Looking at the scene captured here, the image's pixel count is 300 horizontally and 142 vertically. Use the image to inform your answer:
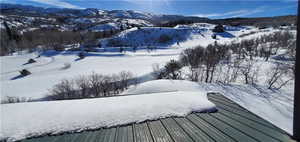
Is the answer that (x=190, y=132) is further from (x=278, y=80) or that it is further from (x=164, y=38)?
(x=164, y=38)

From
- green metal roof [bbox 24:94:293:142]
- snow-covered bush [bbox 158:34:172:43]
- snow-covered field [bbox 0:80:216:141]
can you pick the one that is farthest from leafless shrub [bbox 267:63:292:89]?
snow-covered bush [bbox 158:34:172:43]

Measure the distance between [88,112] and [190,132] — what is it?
6.21 ft

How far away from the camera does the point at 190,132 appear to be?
2273 millimetres

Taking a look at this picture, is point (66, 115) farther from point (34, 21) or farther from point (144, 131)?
point (34, 21)

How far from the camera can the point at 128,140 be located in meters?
2.10

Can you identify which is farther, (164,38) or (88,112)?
(164,38)

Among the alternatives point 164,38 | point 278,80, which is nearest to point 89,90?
point 278,80

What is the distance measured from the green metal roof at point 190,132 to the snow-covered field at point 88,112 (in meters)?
0.15

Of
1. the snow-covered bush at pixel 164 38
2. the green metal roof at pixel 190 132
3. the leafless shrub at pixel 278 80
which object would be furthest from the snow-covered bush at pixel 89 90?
the snow-covered bush at pixel 164 38

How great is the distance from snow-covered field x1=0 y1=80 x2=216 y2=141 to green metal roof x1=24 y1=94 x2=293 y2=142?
15 cm

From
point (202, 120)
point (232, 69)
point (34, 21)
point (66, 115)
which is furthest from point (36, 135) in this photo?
point (34, 21)

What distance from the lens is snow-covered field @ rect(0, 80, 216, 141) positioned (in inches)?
Result: 93.4

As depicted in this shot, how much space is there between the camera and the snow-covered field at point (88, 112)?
2.37 metres

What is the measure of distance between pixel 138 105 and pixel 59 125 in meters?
1.42
